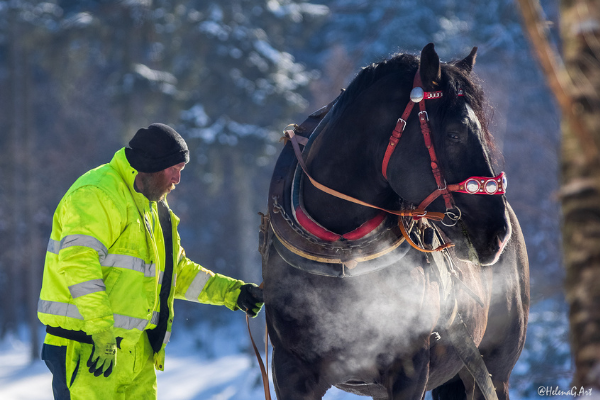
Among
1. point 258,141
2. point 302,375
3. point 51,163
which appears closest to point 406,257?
point 302,375

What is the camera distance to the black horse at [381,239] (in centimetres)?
231

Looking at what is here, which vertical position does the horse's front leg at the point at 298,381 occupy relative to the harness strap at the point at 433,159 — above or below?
below

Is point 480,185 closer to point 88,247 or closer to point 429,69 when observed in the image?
point 429,69

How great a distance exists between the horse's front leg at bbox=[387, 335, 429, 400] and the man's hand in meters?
1.21

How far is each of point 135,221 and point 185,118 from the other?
31.7 ft

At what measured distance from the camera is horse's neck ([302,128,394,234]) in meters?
2.52

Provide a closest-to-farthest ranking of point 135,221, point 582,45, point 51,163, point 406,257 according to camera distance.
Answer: point 582,45 < point 406,257 < point 135,221 < point 51,163

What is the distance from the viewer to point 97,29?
12.5 metres

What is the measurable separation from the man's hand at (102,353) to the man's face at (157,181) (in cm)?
76

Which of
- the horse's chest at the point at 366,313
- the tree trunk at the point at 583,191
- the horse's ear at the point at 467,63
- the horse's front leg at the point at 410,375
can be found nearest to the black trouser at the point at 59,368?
the horse's chest at the point at 366,313

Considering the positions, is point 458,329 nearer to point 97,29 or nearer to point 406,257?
point 406,257

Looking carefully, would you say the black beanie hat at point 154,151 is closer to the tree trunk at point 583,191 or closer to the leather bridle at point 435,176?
the leather bridle at point 435,176

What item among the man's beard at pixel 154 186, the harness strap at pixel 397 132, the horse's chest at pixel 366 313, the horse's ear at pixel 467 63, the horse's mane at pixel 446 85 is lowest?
the horse's chest at pixel 366 313

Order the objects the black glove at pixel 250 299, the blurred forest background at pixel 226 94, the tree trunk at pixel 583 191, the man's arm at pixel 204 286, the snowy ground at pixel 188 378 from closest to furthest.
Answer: the tree trunk at pixel 583 191
the black glove at pixel 250 299
the man's arm at pixel 204 286
the snowy ground at pixel 188 378
the blurred forest background at pixel 226 94
